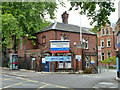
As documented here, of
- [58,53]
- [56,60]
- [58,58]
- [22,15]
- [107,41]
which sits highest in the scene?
[22,15]

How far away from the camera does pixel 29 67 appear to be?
1145 inches

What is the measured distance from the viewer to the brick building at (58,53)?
26.5m

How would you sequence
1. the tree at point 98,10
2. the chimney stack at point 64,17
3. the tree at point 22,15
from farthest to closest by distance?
the chimney stack at point 64,17
the tree at point 22,15
the tree at point 98,10

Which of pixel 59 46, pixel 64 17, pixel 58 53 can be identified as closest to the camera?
pixel 59 46

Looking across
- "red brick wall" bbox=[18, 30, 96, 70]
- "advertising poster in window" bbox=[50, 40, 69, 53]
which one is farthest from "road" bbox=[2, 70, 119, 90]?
"red brick wall" bbox=[18, 30, 96, 70]

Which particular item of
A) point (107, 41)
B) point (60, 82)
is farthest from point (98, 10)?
point (107, 41)

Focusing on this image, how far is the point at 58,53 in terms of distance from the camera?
89.6 ft

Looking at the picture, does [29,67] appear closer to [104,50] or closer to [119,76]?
[119,76]

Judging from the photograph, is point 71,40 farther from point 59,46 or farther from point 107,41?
point 107,41

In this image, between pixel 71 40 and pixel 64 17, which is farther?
pixel 64 17

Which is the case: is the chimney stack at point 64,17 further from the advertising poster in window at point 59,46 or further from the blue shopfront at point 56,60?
the blue shopfront at point 56,60

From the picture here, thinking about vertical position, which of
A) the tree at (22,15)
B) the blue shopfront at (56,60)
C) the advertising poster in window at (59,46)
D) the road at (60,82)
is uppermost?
the tree at (22,15)

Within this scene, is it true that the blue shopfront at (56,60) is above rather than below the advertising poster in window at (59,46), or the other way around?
below

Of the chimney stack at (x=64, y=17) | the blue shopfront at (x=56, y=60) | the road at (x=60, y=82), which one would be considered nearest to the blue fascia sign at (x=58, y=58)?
the blue shopfront at (x=56, y=60)
